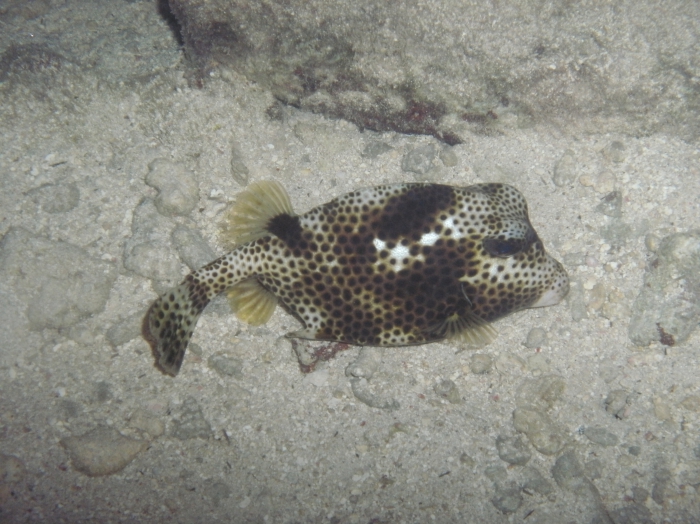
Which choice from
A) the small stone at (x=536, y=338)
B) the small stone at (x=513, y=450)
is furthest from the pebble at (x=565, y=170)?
the small stone at (x=513, y=450)

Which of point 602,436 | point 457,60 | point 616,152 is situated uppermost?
point 457,60

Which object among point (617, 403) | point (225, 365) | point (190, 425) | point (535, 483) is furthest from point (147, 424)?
point (617, 403)

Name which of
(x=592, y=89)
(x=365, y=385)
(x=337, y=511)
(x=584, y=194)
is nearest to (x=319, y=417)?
(x=365, y=385)

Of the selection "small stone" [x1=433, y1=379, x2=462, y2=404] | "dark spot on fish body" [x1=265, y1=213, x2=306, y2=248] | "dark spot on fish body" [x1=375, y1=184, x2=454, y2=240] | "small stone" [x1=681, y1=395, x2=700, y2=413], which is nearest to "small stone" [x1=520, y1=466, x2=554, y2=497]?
"small stone" [x1=433, y1=379, x2=462, y2=404]

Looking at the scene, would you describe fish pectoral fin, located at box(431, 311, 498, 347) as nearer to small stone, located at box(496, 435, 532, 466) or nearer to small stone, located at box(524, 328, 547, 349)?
small stone, located at box(524, 328, 547, 349)

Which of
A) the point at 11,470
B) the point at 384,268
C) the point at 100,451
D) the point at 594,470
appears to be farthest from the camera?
the point at 594,470

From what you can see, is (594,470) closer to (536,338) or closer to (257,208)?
(536,338)

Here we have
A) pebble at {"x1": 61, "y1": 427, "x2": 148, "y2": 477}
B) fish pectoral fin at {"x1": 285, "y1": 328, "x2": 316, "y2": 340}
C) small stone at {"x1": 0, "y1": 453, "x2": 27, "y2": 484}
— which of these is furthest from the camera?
fish pectoral fin at {"x1": 285, "y1": 328, "x2": 316, "y2": 340}
